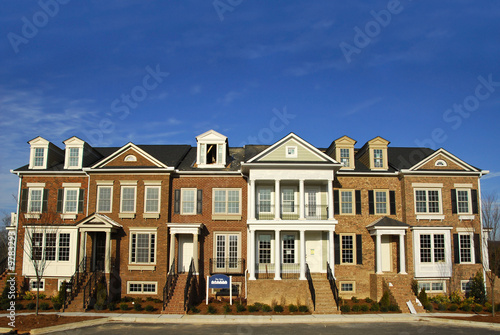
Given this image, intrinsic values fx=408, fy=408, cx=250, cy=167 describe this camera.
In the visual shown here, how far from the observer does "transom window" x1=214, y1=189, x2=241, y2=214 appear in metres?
27.5

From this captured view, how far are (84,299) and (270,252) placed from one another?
455 inches

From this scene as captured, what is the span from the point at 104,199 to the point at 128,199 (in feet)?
5.32

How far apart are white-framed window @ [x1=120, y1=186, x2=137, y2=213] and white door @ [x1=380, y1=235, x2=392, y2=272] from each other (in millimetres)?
16836

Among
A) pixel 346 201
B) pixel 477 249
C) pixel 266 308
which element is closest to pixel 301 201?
pixel 346 201

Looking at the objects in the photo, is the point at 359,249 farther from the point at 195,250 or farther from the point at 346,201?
the point at 195,250

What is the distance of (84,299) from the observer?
23078mm

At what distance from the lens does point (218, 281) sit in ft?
78.8

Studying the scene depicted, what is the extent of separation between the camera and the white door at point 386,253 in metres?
27.2

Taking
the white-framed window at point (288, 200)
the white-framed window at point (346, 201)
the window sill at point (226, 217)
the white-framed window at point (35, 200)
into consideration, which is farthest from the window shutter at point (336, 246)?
the white-framed window at point (35, 200)

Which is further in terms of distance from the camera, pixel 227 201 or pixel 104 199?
pixel 227 201

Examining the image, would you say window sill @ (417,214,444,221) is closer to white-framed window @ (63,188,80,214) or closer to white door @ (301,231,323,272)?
white door @ (301,231,323,272)

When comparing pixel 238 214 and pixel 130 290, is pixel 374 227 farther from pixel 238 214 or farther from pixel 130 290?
pixel 130 290

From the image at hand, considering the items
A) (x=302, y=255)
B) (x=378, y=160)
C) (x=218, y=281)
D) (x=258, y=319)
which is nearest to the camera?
(x=258, y=319)

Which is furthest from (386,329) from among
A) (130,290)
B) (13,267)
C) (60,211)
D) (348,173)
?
(13,267)
